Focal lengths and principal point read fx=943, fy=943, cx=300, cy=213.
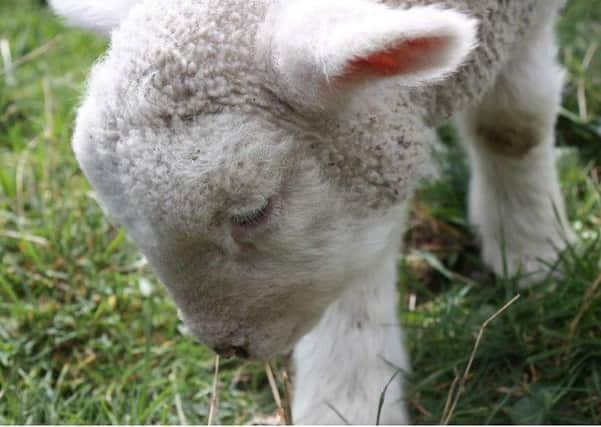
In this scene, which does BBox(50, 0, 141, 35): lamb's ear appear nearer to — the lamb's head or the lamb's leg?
the lamb's head

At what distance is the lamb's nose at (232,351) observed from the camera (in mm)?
2275

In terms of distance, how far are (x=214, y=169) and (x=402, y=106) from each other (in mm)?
529

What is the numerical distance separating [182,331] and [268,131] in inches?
53.2

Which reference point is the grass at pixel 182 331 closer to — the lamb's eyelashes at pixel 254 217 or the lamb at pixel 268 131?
the lamb at pixel 268 131

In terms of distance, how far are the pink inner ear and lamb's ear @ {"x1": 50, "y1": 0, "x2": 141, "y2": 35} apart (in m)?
0.61

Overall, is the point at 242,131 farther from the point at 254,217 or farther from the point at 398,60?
the point at 398,60

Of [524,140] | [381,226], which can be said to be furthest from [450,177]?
[381,226]

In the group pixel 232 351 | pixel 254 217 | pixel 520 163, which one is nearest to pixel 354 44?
pixel 254 217

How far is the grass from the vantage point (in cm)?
276

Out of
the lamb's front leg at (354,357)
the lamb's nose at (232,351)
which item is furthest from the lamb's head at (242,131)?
the lamb's front leg at (354,357)

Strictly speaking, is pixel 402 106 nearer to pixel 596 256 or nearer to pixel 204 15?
pixel 204 15

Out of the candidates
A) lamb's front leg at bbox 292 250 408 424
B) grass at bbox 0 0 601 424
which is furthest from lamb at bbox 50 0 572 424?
grass at bbox 0 0 601 424

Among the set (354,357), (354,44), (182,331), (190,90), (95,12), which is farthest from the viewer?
Result: (182,331)

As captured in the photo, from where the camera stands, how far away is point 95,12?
222 cm
